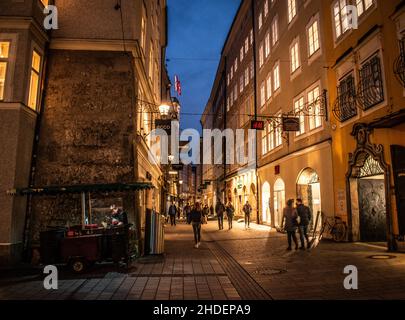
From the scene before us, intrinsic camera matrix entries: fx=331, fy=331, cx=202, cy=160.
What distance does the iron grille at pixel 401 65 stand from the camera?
36.3ft

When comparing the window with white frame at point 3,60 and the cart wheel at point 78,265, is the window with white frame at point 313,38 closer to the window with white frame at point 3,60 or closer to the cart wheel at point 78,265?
the window with white frame at point 3,60

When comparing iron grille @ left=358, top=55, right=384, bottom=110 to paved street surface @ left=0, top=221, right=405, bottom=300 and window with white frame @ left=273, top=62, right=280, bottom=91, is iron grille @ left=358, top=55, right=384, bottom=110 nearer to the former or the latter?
paved street surface @ left=0, top=221, right=405, bottom=300

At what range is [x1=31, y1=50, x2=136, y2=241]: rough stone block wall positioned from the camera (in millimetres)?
12539

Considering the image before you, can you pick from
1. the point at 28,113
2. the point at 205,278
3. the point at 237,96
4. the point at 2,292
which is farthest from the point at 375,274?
the point at 237,96

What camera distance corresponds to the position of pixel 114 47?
45.1 ft

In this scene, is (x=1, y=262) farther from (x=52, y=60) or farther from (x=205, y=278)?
(x=52, y=60)

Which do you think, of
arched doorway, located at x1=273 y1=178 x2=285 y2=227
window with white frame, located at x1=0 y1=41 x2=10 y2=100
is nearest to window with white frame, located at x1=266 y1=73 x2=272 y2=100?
arched doorway, located at x1=273 y1=178 x2=285 y2=227

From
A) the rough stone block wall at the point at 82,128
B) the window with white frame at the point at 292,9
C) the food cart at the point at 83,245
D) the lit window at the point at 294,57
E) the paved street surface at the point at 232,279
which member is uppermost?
the window with white frame at the point at 292,9

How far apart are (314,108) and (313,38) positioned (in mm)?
3924

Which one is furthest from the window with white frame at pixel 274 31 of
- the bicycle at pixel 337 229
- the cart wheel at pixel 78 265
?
the cart wheel at pixel 78 265

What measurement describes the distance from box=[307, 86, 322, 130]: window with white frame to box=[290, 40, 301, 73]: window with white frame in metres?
2.64

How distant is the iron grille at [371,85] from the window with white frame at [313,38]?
448 cm
